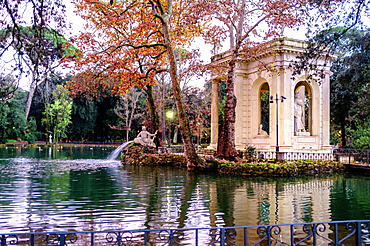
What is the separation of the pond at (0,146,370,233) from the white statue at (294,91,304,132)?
A: 10.4 meters

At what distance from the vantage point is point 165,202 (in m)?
11.2

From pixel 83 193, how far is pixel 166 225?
566cm

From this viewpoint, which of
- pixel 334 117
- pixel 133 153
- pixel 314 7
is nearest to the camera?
pixel 314 7

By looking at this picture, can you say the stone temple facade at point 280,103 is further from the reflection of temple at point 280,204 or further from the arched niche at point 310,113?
the reflection of temple at point 280,204

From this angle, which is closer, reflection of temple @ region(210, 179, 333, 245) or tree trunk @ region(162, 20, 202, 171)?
reflection of temple @ region(210, 179, 333, 245)

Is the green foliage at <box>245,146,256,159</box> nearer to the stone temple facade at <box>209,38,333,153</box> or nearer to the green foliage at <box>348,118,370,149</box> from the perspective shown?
the stone temple facade at <box>209,38,333,153</box>

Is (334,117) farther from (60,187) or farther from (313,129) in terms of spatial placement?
(60,187)

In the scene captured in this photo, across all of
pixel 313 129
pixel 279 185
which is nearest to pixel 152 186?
pixel 279 185

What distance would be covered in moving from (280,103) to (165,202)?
1689 cm

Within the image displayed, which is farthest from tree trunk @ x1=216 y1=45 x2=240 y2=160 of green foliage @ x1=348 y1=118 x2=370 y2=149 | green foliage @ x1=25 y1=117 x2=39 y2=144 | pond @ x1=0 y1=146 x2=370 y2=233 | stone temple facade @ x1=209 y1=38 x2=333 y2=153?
green foliage @ x1=25 y1=117 x2=39 y2=144

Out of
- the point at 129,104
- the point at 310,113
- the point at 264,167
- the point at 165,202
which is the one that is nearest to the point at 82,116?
the point at 129,104

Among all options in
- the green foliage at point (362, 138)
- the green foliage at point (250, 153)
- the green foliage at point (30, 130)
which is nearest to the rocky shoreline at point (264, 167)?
the green foliage at point (250, 153)

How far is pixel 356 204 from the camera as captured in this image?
11422mm

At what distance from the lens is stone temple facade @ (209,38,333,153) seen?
83.1 feet
